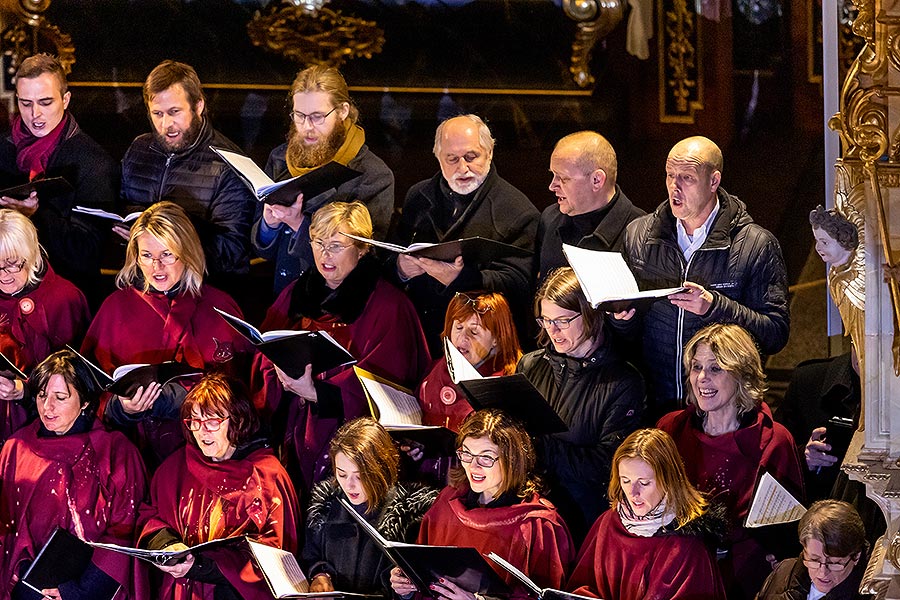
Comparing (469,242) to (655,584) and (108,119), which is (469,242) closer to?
(655,584)

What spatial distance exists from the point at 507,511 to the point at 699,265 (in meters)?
1.16

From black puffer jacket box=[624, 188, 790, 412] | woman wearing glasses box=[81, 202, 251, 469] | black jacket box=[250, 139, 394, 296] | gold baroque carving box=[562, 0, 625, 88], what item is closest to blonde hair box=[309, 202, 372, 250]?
black jacket box=[250, 139, 394, 296]

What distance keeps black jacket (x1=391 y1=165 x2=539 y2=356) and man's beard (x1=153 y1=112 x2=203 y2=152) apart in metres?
0.96

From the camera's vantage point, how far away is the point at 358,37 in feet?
26.7

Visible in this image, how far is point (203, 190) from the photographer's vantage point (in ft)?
24.9

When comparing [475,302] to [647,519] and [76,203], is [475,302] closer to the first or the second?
[647,519]

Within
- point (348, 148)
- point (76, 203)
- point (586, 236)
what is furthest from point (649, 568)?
point (76, 203)

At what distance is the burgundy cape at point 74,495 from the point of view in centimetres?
696

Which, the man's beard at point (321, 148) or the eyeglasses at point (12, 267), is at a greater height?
the man's beard at point (321, 148)

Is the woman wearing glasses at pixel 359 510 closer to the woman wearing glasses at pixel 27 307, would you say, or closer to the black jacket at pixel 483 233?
the black jacket at pixel 483 233

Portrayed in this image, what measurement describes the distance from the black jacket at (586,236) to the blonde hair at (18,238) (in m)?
1.98

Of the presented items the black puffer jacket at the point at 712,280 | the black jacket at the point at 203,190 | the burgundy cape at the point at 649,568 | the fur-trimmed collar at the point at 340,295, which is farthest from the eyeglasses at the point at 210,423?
the black puffer jacket at the point at 712,280

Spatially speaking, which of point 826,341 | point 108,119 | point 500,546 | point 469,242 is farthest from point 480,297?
point 108,119

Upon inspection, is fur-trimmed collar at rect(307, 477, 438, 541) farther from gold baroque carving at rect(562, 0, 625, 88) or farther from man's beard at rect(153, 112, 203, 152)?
gold baroque carving at rect(562, 0, 625, 88)
